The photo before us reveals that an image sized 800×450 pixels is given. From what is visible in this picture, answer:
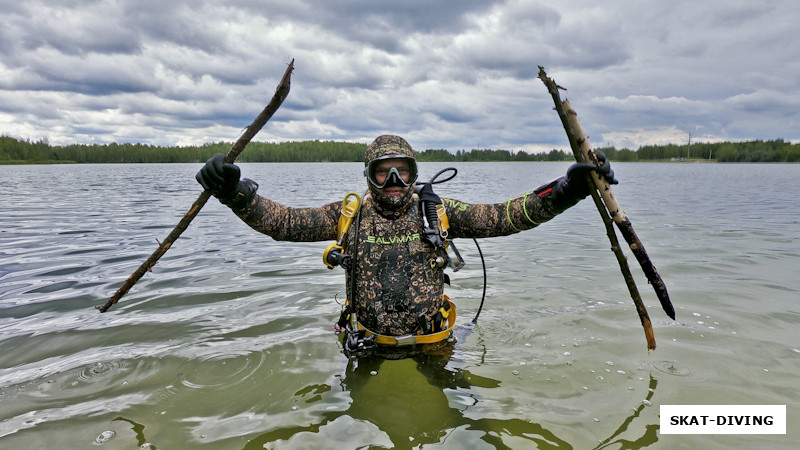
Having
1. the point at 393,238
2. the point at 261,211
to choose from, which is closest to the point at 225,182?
the point at 261,211

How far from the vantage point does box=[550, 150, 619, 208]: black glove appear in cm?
387

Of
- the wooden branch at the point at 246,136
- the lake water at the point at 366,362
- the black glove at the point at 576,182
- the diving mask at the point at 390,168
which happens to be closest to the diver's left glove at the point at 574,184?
the black glove at the point at 576,182

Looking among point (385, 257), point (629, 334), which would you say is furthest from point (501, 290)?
point (385, 257)

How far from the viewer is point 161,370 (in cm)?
495

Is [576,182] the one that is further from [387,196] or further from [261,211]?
[261,211]

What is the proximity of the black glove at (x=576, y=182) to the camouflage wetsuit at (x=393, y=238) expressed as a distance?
5 cm

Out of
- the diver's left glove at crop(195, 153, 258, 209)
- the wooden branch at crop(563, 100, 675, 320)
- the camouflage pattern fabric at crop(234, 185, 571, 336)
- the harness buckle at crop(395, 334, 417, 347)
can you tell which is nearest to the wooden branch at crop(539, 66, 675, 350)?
→ the wooden branch at crop(563, 100, 675, 320)

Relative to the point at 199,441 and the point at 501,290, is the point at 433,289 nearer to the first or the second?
the point at 199,441

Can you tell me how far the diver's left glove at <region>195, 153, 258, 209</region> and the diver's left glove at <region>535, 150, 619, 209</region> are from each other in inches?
122

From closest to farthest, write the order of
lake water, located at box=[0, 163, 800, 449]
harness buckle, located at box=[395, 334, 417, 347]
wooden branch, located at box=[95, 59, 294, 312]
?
wooden branch, located at box=[95, 59, 294, 312] < lake water, located at box=[0, 163, 800, 449] < harness buckle, located at box=[395, 334, 417, 347]

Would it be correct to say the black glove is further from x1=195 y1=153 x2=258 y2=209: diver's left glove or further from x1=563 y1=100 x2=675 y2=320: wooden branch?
x1=195 y1=153 x2=258 y2=209: diver's left glove

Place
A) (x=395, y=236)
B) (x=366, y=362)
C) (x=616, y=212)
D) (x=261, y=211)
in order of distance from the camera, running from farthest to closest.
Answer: (x=366, y=362)
(x=395, y=236)
(x=261, y=211)
(x=616, y=212)

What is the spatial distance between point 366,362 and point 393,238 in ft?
4.82

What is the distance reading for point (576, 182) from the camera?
162 inches
